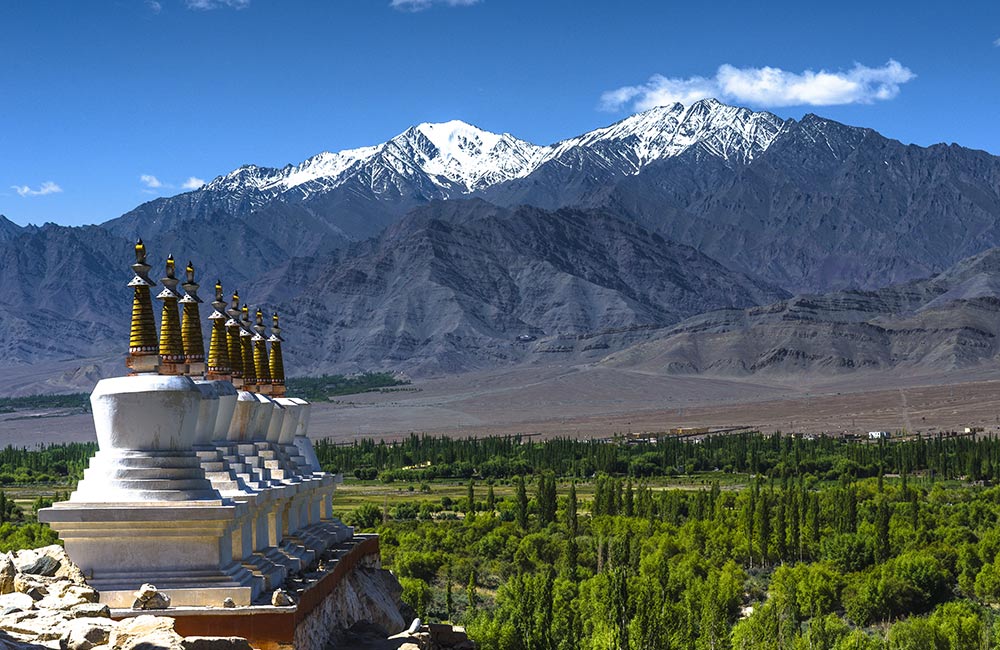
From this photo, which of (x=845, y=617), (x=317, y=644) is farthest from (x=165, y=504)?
(x=845, y=617)

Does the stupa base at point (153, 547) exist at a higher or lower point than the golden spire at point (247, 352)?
lower

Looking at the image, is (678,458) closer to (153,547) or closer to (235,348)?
(235,348)

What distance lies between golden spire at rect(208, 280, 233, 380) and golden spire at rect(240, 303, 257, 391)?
9.34 ft

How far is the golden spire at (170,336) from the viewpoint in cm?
2441

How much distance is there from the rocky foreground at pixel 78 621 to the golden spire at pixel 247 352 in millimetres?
6437

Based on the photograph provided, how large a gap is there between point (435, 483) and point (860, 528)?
5621cm

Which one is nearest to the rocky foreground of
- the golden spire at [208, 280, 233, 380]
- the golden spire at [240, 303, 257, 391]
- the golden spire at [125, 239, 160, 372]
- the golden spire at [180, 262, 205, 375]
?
the golden spire at [125, 239, 160, 372]

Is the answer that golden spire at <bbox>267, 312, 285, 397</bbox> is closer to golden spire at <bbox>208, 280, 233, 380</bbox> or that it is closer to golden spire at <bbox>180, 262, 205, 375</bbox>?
golden spire at <bbox>208, 280, 233, 380</bbox>

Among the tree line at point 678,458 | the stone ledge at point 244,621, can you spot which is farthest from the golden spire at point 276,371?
the tree line at point 678,458

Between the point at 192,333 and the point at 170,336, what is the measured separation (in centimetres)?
244

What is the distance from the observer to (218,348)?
30.4m

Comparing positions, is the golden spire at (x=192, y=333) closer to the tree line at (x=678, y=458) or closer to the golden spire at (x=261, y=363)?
the golden spire at (x=261, y=363)

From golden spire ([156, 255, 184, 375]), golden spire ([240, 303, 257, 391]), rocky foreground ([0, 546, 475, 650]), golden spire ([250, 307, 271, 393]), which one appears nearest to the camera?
rocky foreground ([0, 546, 475, 650])

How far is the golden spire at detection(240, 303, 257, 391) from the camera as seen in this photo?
3427 cm
